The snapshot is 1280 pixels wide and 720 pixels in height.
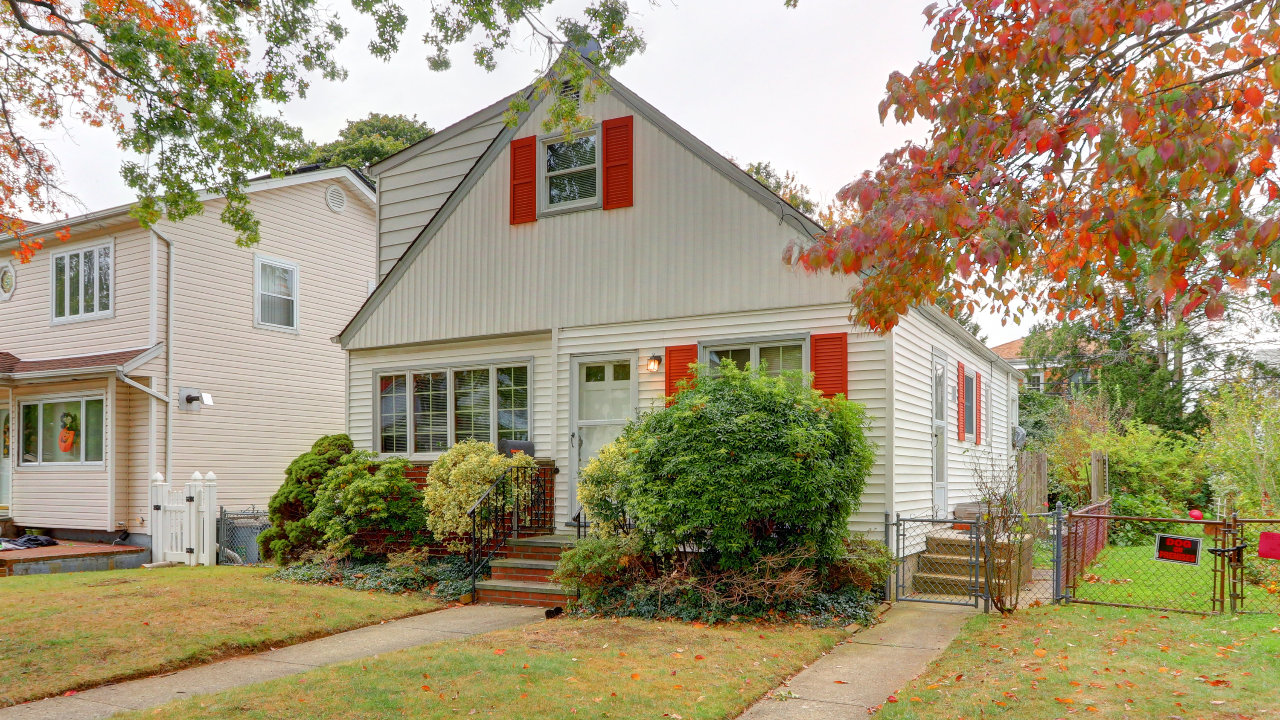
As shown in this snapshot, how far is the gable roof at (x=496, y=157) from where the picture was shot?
10031 mm

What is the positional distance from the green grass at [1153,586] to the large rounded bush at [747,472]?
3204 mm

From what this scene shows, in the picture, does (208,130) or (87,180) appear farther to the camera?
(87,180)

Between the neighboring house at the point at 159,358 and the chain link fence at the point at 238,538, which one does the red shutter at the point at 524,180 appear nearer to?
the neighboring house at the point at 159,358

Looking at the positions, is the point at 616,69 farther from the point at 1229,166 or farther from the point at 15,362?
the point at 15,362

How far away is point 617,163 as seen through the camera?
11.1 meters

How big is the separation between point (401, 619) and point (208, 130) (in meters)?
5.63

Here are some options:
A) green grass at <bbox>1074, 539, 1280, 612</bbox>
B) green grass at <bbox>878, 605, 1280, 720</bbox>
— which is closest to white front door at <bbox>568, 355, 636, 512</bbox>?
green grass at <bbox>878, 605, 1280, 720</bbox>

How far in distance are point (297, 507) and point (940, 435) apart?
9290 millimetres

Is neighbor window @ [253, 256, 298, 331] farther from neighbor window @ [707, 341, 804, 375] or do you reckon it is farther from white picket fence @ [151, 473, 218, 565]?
neighbor window @ [707, 341, 804, 375]

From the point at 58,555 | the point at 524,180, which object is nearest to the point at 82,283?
the point at 58,555

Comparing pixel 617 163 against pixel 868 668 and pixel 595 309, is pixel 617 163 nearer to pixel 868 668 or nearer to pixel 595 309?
pixel 595 309

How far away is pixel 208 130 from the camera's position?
30.4 ft

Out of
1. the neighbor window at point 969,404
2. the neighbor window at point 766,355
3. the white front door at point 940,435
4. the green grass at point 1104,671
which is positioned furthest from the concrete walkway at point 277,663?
the neighbor window at point 969,404

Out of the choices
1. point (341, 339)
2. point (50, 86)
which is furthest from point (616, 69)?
point (50, 86)
